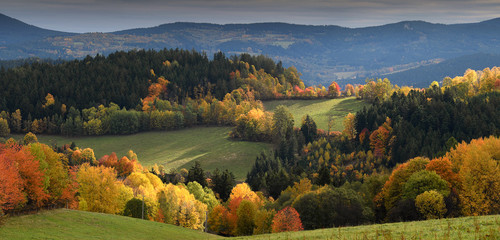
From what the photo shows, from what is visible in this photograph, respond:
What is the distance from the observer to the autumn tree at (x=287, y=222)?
75000 millimetres

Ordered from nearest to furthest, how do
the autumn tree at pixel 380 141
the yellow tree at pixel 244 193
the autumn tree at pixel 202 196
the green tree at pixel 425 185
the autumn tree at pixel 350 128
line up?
1. the green tree at pixel 425 185
2. the autumn tree at pixel 202 196
3. the yellow tree at pixel 244 193
4. the autumn tree at pixel 380 141
5. the autumn tree at pixel 350 128

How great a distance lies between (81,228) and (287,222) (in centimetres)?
3391

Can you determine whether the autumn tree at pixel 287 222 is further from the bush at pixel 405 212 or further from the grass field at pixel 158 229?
the grass field at pixel 158 229

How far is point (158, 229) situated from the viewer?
200 ft

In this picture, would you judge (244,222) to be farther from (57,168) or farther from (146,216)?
(57,168)

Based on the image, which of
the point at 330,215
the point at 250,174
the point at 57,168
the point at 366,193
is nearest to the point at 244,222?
the point at 330,215

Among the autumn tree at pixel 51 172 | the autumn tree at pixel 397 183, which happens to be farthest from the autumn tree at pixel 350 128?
the autumn tree at pixel 51 172

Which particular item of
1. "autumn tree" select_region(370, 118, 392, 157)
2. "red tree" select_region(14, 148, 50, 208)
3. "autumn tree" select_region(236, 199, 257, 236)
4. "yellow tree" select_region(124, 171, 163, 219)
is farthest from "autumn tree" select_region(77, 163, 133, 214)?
"autumn tree" select_region(370, 118, 392, 157)

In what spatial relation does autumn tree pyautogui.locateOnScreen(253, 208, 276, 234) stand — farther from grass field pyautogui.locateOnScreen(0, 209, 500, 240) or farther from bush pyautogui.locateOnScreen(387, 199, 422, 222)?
grass field pyautogui.locateOnScreen(0, 209, 500, 240)

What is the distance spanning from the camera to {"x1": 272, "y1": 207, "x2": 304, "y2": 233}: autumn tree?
75.0 m

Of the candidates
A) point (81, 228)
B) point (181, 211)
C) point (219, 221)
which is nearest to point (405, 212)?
point (219, 221)

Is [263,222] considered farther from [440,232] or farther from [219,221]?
[440,232]

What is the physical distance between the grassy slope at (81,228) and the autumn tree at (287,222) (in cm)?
1667

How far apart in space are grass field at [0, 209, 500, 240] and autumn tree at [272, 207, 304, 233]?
16666 mm
